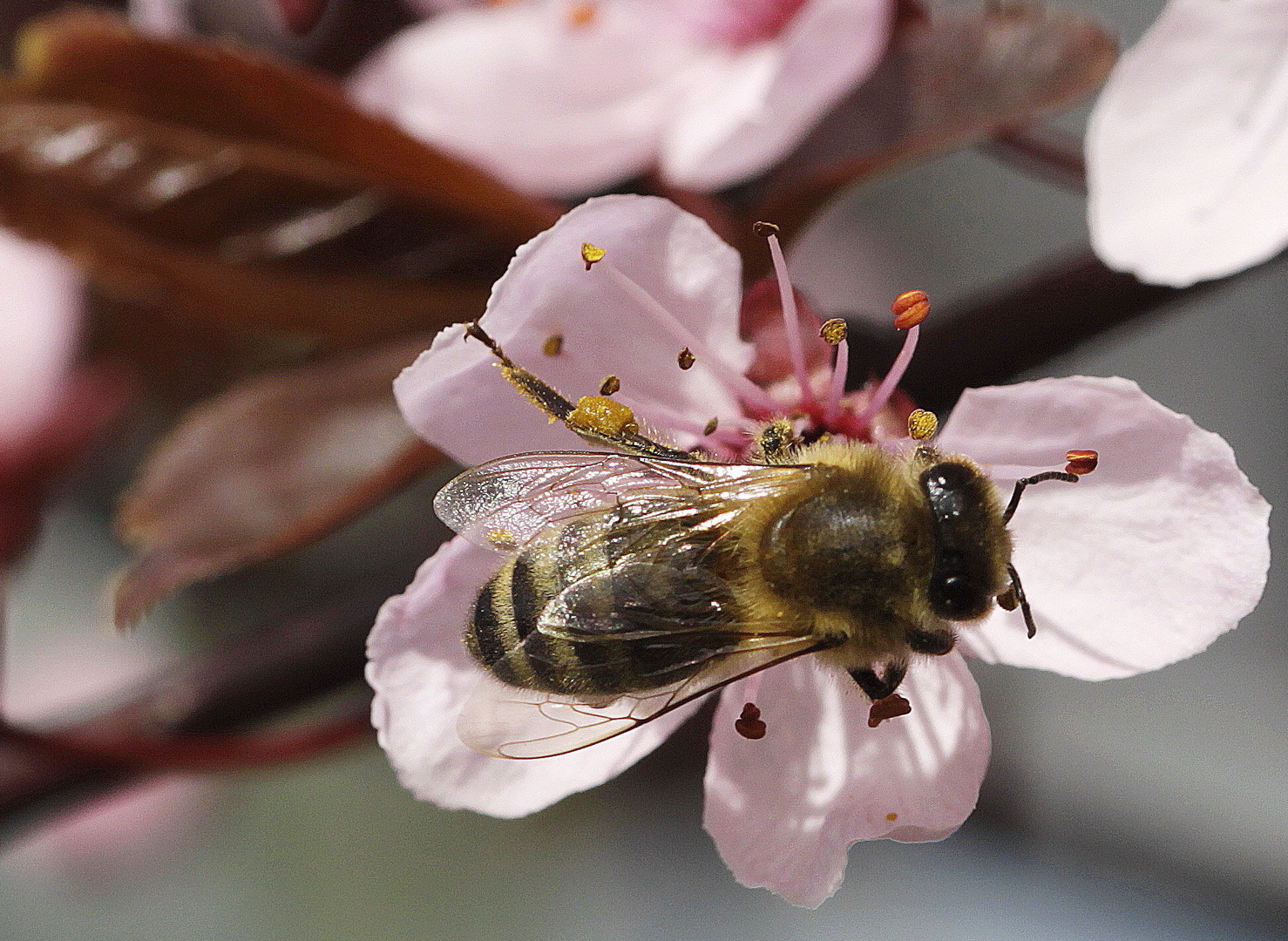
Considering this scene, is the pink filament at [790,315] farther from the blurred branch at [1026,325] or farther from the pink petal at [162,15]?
the pink petal at [162,15]

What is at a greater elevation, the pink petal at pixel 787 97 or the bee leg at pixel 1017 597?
the pink petal at pixel 787 97

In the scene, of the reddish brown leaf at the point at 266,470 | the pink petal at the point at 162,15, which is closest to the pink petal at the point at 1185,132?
the reddish brown leaf at the point at 266,470

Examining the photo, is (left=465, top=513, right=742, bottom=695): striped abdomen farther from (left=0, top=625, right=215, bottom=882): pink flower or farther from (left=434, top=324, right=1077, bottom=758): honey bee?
(left=0, top=625, right=215, bottom=882): pink flower

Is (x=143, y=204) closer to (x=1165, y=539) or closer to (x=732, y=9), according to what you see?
(x=732, y=9)

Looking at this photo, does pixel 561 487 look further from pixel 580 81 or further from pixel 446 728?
pixel 580 81

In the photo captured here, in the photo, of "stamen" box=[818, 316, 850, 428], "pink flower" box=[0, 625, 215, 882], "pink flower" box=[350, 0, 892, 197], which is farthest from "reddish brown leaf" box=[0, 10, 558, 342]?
"pink flower" box=[0, 625, 215, 882]
